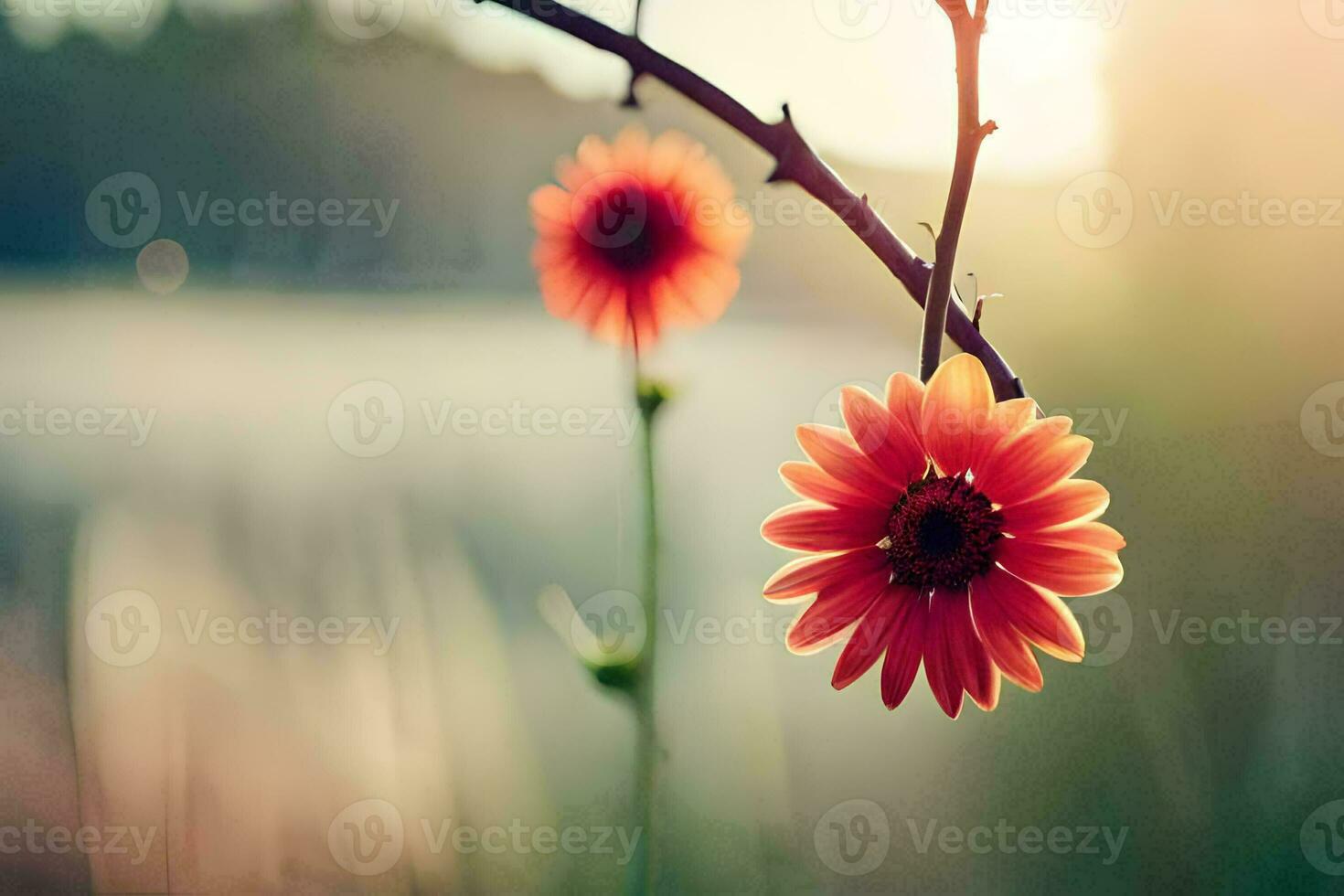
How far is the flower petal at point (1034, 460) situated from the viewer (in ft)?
0.61

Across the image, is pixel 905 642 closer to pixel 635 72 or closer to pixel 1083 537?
pixel 1083 537

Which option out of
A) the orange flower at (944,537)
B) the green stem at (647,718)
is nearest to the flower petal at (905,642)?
the orange flower at (944,537)

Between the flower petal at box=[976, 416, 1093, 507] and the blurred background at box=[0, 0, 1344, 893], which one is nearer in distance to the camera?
the flower petal at box=[976, 416, 1093, 507]

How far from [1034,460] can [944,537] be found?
0.03 meters

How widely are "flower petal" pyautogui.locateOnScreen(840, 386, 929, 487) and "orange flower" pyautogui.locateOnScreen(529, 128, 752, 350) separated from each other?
122 millimetres

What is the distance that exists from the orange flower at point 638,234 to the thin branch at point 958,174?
121 mm

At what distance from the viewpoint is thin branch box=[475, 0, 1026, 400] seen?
21cm

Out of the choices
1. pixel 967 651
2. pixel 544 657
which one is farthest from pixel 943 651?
pixel 544 657

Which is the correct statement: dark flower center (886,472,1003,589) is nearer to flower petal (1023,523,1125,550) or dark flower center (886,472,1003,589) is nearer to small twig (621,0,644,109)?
flower petal (1023,523,1125,550)

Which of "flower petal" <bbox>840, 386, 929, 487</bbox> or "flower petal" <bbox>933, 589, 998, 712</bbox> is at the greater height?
"flower petal" <bbox>840, 386, 929, 487</bbox>

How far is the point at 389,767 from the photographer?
384 millimetres

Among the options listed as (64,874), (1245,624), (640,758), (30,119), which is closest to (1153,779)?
(1245,624)

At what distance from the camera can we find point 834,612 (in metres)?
0.21

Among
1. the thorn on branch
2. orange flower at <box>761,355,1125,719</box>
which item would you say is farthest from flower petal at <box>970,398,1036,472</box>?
the thorn on branch
